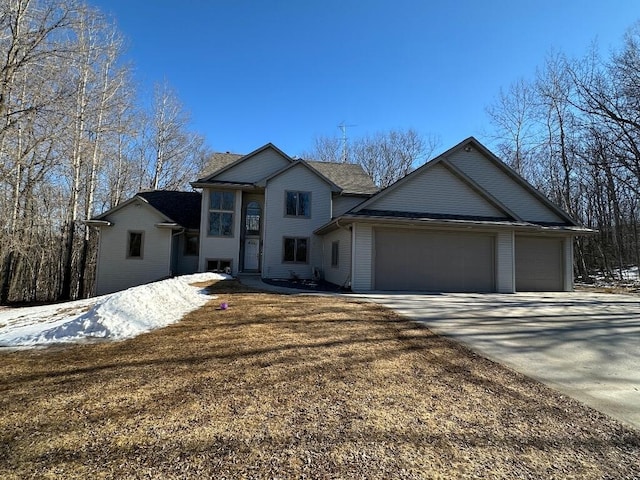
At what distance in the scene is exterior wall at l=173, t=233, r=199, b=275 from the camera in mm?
18891

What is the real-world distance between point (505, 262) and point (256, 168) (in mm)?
13402

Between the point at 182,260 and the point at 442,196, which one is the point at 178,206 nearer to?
the point at 182,260

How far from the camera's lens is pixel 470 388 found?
406 centimetres

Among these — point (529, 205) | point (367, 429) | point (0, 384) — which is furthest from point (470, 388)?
point (529, 205)

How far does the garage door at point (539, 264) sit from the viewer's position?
49.9ft

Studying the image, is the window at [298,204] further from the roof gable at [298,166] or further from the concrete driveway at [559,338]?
the concrete driveway at [559,338]

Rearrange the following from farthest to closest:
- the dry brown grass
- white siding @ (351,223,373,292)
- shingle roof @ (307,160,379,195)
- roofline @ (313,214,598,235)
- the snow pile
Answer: shingle roof @ (307,160,379,195) → white siding @ (351,223,373,292) → roofline @ (313,214,598,235) → the snow pile → the dry brown grass

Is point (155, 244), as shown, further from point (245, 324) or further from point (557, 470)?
point (557, 470)

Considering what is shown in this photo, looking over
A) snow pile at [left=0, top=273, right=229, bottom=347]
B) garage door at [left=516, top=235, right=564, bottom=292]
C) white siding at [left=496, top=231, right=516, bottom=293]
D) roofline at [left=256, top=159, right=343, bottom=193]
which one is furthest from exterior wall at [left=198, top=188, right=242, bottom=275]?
garage door at [left=516, top=235, right=564, bottom=292]

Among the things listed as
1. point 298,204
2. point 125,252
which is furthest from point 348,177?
point 125,252

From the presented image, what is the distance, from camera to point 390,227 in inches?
527

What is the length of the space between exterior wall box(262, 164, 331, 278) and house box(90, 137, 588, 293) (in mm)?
54

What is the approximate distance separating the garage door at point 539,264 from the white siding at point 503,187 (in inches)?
60.0

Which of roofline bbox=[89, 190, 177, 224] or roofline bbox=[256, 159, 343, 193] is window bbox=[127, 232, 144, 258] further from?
roofline bbox=[256, 159, 343, 193]
